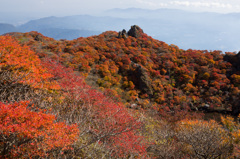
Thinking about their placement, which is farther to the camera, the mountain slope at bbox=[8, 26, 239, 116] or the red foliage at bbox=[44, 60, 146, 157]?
the mountain slope at bbox=[8, 26, 239, 116]

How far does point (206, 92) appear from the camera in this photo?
33938 mm

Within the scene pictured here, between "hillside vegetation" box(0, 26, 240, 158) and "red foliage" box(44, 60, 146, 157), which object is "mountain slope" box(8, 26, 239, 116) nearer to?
"hillside vegetation" box(0, 26, 240, 158)

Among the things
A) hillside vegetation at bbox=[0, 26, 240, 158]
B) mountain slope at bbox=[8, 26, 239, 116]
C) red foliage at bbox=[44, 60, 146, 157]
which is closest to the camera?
hillside vegetation at bbox=[0, 26, 240, 158]

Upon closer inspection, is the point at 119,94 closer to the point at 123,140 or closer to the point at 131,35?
the point at 123,140

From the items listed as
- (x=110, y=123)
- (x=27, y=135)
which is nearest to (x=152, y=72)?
(x=110, y=123)

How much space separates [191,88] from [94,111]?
1104 inches

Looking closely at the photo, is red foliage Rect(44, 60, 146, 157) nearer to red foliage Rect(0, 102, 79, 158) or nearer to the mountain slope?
red foliage Rect(0, 102, 79, 158)

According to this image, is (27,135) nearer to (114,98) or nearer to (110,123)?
(110,123)

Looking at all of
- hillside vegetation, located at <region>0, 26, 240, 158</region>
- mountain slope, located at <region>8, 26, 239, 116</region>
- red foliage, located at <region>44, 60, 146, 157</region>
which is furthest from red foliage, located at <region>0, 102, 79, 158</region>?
mountain slope, located at <region>8, 26, 239, 116</region>

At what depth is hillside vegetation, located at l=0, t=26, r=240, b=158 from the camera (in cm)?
829

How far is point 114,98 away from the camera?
88.6ft

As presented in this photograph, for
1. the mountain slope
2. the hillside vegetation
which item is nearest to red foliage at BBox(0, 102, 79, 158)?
the hillside vegetation

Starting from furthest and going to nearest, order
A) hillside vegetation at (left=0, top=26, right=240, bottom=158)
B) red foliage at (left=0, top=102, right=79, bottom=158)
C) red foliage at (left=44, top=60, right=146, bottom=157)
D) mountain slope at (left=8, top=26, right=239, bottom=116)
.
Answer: mountain slope at (left=8, top=26, right=239, bottom=116) → red foliage at (left=44, top=60, right=146, bottom=157) → hillside vegetation at (left=0, top=26, right=240, bottom=158) → red foliage at (left=0, top=102, right=79, bottom=158)

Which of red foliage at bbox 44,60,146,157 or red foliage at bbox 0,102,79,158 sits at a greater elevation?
red foliage at bbox 0,102,79,158
